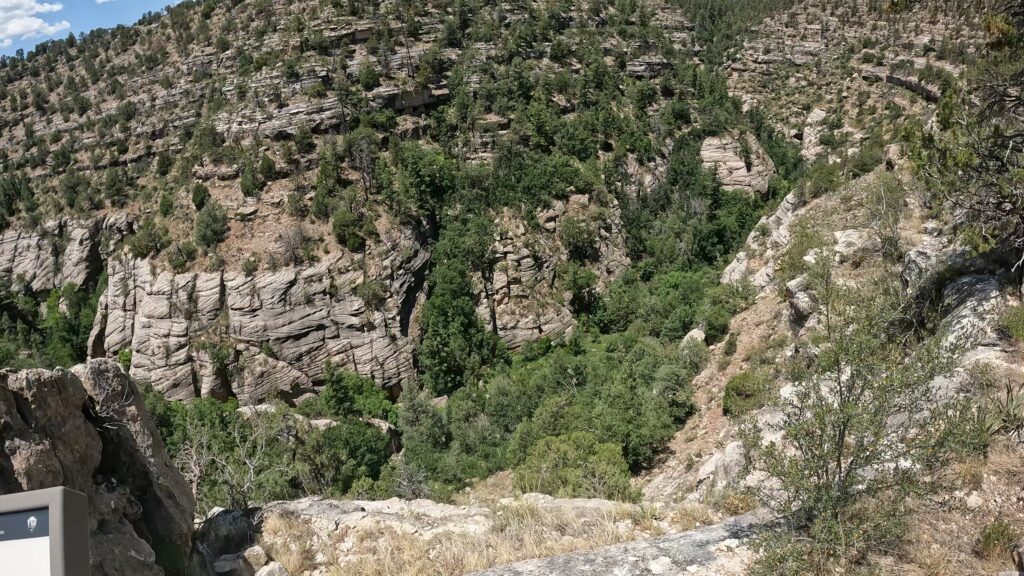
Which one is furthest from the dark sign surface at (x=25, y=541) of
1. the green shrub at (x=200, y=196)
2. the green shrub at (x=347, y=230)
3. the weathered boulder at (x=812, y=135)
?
the weathered boulder at (x=812, y=135)

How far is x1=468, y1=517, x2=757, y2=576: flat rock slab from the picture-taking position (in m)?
6.50

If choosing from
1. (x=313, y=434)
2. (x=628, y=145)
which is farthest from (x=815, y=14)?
(x=313, y=434)

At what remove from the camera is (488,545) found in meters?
8.16

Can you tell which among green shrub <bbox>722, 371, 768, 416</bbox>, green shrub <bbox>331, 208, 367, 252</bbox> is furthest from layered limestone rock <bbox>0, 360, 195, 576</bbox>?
green shrub <bbox>331, 208, 367, 252</bbox>

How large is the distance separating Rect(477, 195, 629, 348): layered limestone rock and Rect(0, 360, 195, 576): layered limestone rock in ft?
91.2

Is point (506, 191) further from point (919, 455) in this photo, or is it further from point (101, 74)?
point (101, 74)

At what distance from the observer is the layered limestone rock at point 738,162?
44.0 meters

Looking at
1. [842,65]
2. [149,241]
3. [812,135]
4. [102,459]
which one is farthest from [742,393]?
[842,65]

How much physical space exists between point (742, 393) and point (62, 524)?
637 inches

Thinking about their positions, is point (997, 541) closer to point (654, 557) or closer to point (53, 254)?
point (654, 557)

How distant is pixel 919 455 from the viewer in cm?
612

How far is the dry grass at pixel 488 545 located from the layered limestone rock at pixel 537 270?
89.5ft

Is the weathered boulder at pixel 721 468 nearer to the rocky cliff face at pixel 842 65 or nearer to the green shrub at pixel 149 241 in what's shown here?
the green shrub at pixel 149 241

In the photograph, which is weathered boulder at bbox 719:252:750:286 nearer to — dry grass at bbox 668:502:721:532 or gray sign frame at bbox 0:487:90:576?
dry grass at bbox 668:502:721:532
